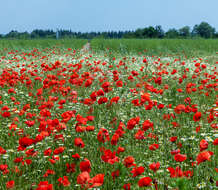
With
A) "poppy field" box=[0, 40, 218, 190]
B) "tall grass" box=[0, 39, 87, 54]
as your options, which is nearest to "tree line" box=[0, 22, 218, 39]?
"tall grass" box=[0, 39, 87, 54]

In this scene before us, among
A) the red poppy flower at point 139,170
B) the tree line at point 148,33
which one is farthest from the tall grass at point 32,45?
the tree line at point 148,33

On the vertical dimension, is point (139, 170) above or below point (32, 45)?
below

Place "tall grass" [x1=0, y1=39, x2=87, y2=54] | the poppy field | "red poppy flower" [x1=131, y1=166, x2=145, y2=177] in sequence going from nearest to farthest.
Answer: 1. "red poppy flower" [x1=131, y1=166, x2=145, y2=177]
2. the poppy field
3. "tall grass" [x1=0, y1=39, x2=87, y2=54]

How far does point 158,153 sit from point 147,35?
74.8 meters

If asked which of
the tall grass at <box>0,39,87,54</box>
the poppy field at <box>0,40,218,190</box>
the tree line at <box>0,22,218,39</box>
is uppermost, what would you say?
the tree line at <box>0,22,218,39</box>

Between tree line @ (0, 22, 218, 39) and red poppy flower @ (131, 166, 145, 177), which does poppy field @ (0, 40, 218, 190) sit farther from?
tree line @ (0, 22, 218, 39)

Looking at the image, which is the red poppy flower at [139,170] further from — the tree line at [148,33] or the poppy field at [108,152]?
the tree line at [148,33]

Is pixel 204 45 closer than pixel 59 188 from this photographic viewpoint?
No

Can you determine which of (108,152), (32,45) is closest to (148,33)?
(32,45)

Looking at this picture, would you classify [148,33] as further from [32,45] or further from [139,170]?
[139,170]

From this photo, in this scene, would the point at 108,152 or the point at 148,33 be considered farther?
the point at 148,33

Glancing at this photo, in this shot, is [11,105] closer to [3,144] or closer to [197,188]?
[3,144]

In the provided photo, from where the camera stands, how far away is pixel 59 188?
8.52ft

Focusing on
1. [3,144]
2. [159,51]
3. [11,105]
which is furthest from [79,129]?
[159,51]
